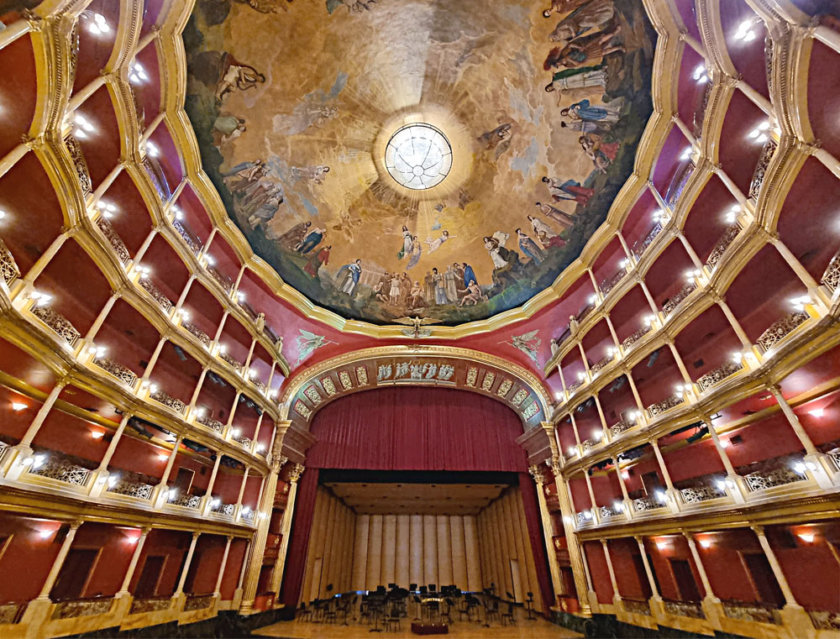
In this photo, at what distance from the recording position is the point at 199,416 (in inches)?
550

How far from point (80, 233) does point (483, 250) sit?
1590 cm

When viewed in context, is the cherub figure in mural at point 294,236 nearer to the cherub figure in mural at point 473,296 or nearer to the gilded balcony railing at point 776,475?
the cherub figure in mural at point 473,296

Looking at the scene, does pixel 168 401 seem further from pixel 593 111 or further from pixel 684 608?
pixel 593 111

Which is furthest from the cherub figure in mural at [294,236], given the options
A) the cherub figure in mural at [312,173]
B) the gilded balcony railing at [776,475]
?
the gilded balcony railing at [776,475]

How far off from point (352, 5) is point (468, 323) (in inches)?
586

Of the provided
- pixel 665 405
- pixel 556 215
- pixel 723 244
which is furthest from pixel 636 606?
pixel 556 215

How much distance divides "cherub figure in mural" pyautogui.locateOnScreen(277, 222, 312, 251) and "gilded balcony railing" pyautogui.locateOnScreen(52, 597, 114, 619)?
13879 millimetres

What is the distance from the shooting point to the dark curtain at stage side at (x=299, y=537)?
16172 millimetres

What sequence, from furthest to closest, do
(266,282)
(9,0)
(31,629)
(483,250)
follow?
(483,250) → (266,282) → (31,629) → (9,0)

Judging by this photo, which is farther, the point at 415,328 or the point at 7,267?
the point at 415,328

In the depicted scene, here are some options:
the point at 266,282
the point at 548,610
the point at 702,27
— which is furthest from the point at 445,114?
the point at 548,610

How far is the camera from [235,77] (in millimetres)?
13508

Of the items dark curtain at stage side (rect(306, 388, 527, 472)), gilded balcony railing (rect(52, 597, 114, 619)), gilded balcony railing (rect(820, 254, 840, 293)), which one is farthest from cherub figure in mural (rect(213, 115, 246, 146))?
gilded balcony railing (rect(820, 254, 840, 293))

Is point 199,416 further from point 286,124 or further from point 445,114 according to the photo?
point 445,114
